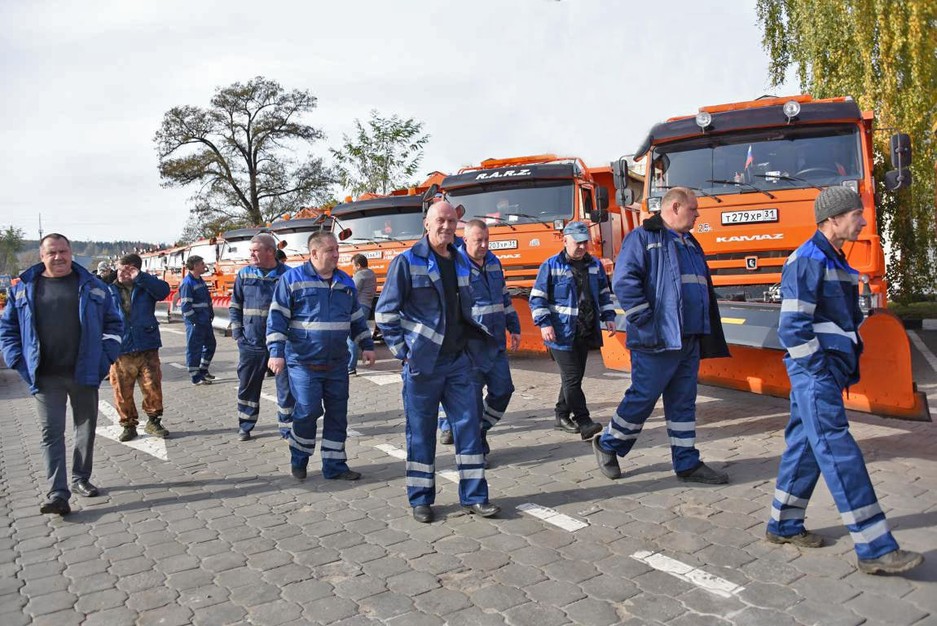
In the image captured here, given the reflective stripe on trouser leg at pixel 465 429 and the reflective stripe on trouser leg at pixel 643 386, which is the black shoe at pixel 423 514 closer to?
the reflective stripe on trouser leg at pixel 465 429

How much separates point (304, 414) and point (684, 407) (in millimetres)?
2681

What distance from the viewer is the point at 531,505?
5.04 meters

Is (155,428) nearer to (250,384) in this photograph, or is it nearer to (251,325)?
(250,384)

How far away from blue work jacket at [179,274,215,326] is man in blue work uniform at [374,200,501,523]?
672cm

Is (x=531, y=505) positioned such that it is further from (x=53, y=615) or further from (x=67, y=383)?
(x=67, y=383)

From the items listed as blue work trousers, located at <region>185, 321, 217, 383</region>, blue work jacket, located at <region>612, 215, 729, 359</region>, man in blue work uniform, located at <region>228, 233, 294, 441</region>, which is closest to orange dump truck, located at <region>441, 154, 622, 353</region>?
blue work trousers, located at <region>185, 321, 217, 383</region>

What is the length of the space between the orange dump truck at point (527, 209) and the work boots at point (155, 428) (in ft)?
15.3

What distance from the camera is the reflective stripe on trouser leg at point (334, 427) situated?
230 inches

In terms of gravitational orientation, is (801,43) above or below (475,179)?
above

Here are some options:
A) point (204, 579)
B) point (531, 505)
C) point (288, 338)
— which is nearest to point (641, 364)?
point (531, 505)

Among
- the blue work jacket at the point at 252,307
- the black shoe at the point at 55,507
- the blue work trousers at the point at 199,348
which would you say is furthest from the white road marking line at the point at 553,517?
the blue work trousers at the point at 199,348

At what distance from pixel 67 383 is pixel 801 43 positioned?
1575 cm

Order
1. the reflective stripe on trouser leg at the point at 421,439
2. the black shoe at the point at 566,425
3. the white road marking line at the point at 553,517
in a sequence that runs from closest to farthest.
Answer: the white road marking line at the point at 553,517
the reflective stripe on trouser leg at the point at 421,439
the black shoe at the point at 566,425

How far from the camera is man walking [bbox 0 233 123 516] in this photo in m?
5.36
